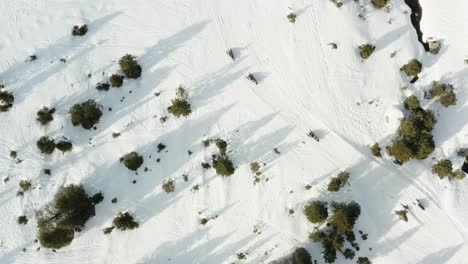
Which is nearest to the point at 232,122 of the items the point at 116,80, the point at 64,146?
the point at 116,80

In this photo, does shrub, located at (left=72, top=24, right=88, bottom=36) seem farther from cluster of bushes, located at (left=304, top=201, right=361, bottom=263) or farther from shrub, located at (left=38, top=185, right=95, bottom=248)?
cluster of bushes, located at (left=304, top=201, right=361, bottom=263)

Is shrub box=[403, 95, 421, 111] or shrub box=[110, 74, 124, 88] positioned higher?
shrub box=[403, 95, 421, 111]

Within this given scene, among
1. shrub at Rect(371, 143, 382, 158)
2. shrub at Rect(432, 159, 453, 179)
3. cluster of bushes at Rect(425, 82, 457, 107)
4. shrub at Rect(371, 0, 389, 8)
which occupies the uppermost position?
shrub at Rect(371, 0, 389, 8)

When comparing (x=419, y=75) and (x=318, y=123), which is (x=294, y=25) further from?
(x=419, y=75)

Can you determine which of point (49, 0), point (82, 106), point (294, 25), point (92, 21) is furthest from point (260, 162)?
point (49, 0)

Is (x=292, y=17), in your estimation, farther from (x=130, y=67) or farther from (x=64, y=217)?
(x=64, y=217)

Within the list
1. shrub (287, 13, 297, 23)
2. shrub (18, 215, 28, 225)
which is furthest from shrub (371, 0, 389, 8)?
shrub (18, 215, 28, 225)

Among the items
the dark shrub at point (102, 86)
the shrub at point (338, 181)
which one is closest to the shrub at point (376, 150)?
the shrub at point (338, 181)

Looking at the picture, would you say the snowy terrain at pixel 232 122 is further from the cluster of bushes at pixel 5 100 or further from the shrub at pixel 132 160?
the shrub at pixel 132 160
